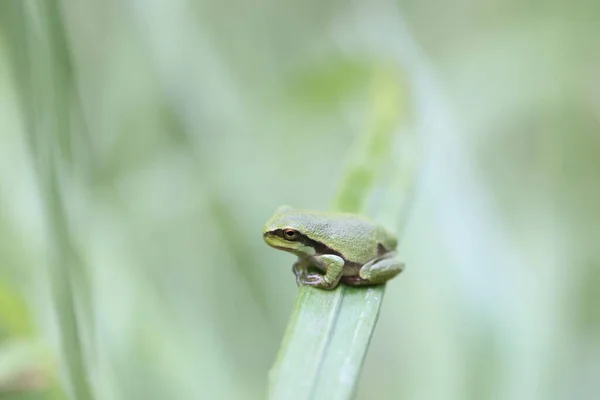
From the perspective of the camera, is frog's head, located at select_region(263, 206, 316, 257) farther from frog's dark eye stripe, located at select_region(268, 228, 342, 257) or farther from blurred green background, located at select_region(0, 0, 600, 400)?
blurred green background, located at select_region(0, 0, 600, 400)

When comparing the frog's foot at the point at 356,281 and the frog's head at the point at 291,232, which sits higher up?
the frog's head at the point at 291,232

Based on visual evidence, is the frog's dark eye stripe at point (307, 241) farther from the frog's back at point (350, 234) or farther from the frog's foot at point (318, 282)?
the frog's foot at point (318, 282)

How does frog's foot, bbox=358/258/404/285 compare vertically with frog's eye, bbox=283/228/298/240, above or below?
below

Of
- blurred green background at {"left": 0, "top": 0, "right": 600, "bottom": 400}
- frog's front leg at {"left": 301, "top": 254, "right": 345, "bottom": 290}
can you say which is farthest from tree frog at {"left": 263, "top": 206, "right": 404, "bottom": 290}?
blurred green background at {"left": 0, "top": 0, "right": 600, "bottom": 400}

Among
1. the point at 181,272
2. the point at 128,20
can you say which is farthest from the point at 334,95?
the point at 181,272

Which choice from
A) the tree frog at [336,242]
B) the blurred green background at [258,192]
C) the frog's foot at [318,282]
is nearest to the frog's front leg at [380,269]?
the tree frog at [336,242]

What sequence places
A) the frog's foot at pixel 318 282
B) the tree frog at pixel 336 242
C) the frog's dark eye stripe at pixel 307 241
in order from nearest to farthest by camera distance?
the frog's foot at pixel 318 282, the tree frog at pixel 336 242, the frog's dark eye stripe at pixel 307 241

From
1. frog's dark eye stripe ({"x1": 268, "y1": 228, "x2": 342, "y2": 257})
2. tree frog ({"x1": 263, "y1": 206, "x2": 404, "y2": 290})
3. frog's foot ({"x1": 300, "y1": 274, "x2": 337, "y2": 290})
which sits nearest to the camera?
frog's foot ({"x1": 300, "y1": 274, "x2": 337, "y2": 290})

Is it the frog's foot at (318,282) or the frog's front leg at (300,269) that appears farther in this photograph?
the frog's front leg at (300,269)
